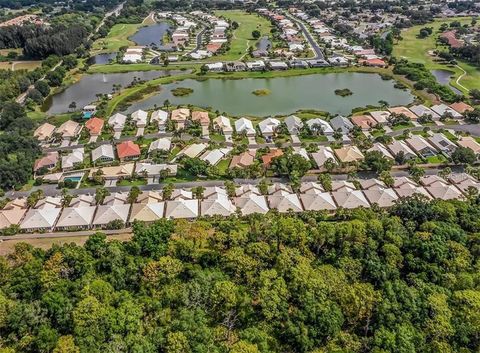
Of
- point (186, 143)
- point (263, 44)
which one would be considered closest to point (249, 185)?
point (186, 143)

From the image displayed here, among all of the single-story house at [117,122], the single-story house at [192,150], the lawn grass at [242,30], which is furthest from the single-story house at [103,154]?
the lawn grass at [242,30]

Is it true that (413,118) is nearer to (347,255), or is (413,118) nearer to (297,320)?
(347,255)

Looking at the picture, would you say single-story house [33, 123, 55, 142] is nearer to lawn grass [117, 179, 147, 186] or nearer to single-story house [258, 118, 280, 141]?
lawn grass [117, 179, 147, 186]

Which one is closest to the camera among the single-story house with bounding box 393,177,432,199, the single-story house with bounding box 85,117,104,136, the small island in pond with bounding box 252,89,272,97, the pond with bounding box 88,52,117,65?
the single-story house with bounding box 393,177,432,199

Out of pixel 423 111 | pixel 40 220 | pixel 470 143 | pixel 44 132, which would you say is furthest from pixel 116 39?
pixel 470 143

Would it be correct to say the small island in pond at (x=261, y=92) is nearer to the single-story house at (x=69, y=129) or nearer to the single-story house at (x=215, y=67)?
the single-story house at (x=215, y=67)

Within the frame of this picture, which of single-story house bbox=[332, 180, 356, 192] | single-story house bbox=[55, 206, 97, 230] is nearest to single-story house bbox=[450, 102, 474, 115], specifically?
single-story house bbox=[332, 180, 356, 192]
